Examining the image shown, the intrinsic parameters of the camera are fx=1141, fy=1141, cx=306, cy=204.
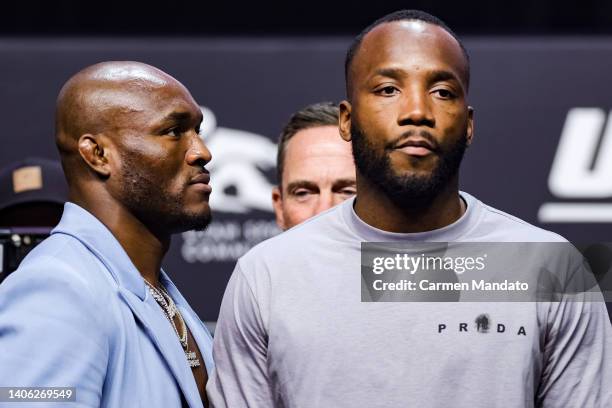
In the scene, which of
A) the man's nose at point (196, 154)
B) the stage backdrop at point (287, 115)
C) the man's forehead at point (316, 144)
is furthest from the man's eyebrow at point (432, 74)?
the stage backdrop at point (287, 115)

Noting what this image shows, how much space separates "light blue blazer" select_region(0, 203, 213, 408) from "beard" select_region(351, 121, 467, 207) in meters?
0.58

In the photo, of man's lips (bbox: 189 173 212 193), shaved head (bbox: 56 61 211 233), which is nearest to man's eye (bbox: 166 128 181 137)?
shaved head (bbox: 56 61 211 233)

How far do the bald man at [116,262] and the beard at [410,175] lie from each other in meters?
0.59

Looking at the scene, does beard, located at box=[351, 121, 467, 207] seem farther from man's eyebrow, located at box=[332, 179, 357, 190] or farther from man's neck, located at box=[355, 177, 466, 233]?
man's eyebrow, located at box=[332, 179, 357, 190]

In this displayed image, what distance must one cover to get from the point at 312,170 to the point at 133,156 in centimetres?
88

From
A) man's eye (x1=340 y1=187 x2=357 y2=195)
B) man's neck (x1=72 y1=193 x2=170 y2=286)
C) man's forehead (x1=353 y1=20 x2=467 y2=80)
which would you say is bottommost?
man's eye (x1=340 y1=187 x2=357 y2=195)

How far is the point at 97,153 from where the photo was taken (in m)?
2.48

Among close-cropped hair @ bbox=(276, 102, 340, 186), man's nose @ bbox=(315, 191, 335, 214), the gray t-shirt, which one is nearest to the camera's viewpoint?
the gray t-shirt

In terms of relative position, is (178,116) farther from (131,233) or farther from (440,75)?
(440,75)

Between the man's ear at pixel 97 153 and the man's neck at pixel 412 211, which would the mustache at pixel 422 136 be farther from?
the man's ear at pixel 97 153

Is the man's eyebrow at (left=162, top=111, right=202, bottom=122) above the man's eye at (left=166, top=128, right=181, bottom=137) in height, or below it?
above

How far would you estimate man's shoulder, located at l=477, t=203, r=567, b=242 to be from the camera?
2.06 metres

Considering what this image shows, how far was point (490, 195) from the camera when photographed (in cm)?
453

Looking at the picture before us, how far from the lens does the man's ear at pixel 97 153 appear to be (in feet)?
8.10
